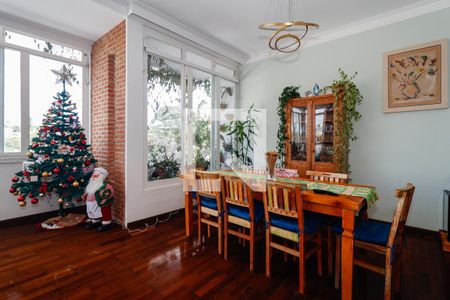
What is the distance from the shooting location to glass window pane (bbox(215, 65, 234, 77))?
4.64 metres

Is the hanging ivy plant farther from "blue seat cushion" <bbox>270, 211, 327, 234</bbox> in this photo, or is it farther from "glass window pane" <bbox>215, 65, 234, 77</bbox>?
"blue seat cushion" <bbox>270, 211, 327, 234</bbox>

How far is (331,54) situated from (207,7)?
7.20ft

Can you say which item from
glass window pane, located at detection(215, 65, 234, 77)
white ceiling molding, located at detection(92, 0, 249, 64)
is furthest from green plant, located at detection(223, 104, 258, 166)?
white ceiling molding, located at detection(92, 0, 249, 64)

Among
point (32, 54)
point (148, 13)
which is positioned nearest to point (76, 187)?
point (32, 54)

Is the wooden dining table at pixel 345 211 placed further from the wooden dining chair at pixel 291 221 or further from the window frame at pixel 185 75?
the window frame at pixel 185 75

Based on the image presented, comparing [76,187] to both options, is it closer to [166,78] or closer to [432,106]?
[166,78]

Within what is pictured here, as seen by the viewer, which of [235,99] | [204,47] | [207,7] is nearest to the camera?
[207,7]

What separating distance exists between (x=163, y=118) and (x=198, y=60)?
1402 mm

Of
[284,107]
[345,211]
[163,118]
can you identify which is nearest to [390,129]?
[284,107]

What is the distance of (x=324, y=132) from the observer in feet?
11.5

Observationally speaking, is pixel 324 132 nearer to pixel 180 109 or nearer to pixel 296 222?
pixel 296 222

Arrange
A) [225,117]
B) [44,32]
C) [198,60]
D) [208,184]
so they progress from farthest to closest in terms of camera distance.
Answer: [225,117]
[198,60]
[44,32]
[208,184]

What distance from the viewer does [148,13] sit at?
10.4ft

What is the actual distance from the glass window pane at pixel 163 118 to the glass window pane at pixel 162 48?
109 millimetres
